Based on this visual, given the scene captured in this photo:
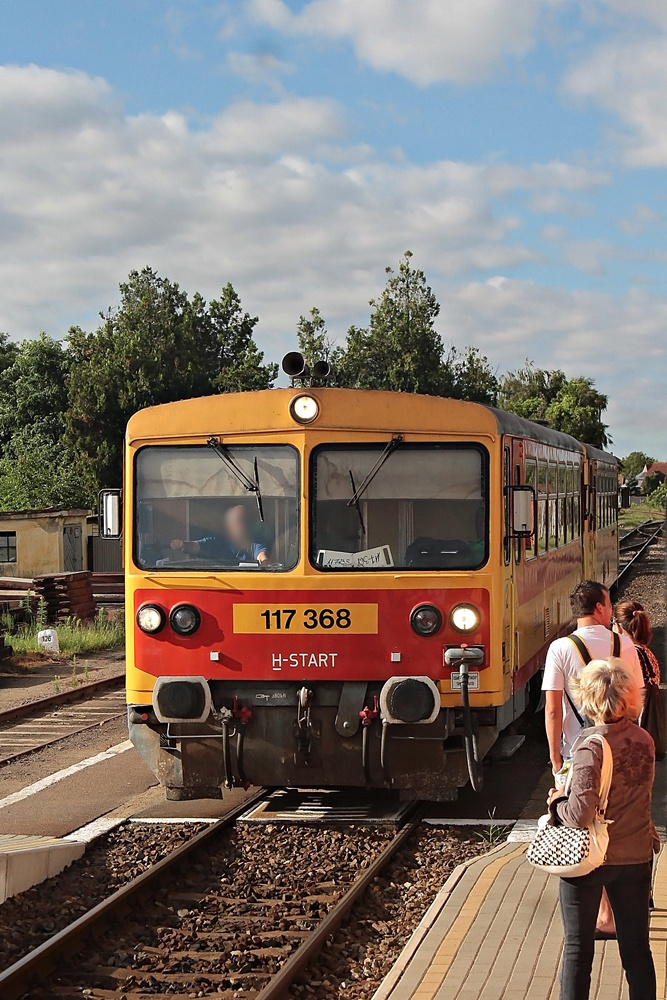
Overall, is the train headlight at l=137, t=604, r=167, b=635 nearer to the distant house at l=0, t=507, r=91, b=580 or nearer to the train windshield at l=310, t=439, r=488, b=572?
the train windshield at l=310, t=439, r=488, b=572

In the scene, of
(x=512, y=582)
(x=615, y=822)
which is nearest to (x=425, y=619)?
(x=512, y=582)

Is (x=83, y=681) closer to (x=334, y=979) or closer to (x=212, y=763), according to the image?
(x=212, y=763)

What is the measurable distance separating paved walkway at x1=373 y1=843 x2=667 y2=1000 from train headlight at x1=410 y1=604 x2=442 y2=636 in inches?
76.4

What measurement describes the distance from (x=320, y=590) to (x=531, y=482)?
2.61m

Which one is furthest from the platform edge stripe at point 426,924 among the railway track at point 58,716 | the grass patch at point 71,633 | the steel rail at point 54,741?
the grass patch at point 71,633

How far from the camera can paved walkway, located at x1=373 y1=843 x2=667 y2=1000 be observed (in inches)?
208

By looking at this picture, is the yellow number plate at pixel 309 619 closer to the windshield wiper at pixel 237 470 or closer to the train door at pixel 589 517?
the windshield wiper at pixel 237 470

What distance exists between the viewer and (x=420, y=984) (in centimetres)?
540

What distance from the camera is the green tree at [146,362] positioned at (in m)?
48.0

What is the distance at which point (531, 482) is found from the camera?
34.6ft

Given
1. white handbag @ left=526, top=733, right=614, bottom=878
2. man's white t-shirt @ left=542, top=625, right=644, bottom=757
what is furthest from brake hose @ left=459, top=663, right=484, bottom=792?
white handbag @ left=526, top=733, right=614, bottom=878

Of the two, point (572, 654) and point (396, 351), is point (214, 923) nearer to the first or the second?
point (572, 654)

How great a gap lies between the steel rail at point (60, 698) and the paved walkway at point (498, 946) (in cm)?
873

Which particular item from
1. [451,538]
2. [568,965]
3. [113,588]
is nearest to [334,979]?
[568,965]
